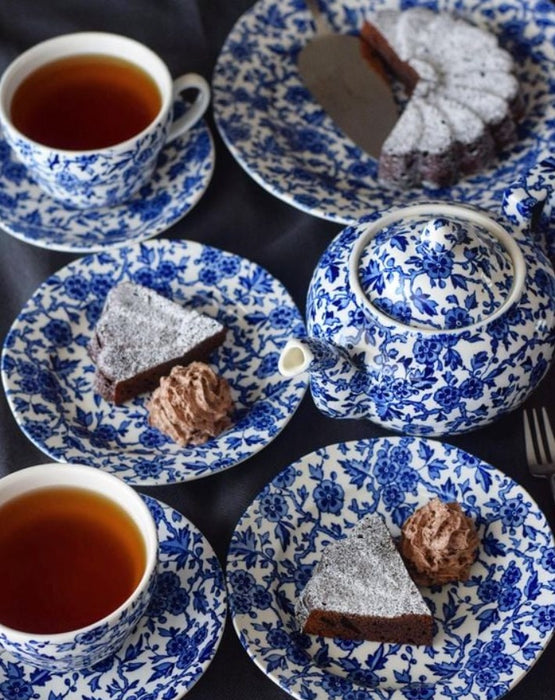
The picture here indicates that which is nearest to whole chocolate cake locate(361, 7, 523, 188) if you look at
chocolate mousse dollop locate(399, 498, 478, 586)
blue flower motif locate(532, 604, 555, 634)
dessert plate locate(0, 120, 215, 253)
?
dessert plate locate(0, 120, 215, 253)

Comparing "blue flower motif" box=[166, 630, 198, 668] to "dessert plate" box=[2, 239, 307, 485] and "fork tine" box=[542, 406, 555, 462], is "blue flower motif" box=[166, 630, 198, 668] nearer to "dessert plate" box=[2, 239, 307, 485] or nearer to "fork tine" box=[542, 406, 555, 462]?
"dessert plate" box=[2, 239, 307, 485]

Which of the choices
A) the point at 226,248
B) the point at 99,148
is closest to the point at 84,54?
the point at 99,148

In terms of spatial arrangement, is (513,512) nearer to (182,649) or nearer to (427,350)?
(427,350)

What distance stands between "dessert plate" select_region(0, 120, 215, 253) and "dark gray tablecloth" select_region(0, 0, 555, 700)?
0.03 metres

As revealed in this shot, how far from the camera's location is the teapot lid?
1230 millimetres

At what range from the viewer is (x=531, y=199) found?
4.45ft

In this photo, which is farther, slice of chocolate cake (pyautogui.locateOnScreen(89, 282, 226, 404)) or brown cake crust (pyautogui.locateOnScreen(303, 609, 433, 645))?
slice of chocolate cake (pyautogui.locateOnScreen(89, 282, 226, 404))

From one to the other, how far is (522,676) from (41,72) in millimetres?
1152

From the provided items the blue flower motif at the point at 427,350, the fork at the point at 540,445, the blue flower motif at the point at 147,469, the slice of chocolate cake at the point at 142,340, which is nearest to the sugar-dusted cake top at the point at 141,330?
the slice of chocolate cake at the point at 142,340

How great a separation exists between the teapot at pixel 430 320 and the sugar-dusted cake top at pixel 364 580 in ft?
0.53

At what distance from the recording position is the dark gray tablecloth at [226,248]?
4.08 ft

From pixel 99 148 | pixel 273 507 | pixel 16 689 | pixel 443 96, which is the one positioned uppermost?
pixel 443 96

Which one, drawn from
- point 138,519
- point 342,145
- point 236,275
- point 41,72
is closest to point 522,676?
point 138,519

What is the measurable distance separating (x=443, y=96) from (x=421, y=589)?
826 mm
